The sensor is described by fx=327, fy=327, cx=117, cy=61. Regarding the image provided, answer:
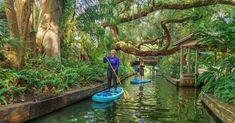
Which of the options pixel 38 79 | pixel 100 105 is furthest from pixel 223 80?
pixel 38 79

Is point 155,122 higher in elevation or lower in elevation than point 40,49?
lower

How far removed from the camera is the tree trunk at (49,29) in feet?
A: 54.3

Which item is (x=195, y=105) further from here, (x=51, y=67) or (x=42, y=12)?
(x=42, y=12)

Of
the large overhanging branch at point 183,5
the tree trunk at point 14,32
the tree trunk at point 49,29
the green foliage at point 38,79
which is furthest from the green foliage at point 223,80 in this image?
the tree trunk at point 49,29

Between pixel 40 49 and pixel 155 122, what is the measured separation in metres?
9.01

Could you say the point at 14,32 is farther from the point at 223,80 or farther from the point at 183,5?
the point at 183,5

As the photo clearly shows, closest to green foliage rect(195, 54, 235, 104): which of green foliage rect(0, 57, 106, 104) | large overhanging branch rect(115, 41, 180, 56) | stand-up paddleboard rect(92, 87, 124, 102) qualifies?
stand-up paddleboard rect(92, 87, 124, 102)

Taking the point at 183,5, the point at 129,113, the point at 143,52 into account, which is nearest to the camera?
the point at 129,113

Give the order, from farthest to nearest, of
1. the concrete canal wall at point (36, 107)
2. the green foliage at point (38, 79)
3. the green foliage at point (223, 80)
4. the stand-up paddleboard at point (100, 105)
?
1. the stand-up paddleboard at point (100, 105)
2. the green foliage at point (223, 80)
3. the green foliage at point (38, 79)
4. the concrete canal wall at point (36, 107)

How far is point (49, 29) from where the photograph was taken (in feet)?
54.7

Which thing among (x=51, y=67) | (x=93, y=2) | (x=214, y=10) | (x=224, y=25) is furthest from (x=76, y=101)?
(x=214, y=10)

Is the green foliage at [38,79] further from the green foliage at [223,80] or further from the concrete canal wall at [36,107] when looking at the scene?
the green foliage at [223,80]

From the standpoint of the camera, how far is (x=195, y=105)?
13914mm

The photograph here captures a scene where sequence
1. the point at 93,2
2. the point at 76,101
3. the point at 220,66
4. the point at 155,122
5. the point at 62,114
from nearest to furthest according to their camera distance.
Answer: the point at 155,122 < the point at 62,114 < the point at 76,101 < the point at 220,66 < the point at 93,2
